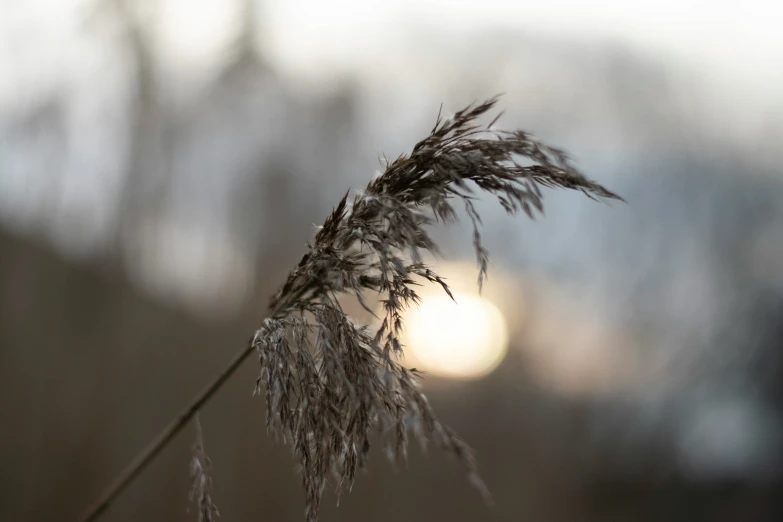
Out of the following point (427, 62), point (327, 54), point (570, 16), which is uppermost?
point (570, 16)

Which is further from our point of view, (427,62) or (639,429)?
(427,62)

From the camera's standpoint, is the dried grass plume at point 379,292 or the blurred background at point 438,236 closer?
the dried grass plume at point 379,292

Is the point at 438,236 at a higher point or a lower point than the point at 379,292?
higher

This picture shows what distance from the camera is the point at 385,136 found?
1623 millimetres

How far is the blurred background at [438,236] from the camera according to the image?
151 cm

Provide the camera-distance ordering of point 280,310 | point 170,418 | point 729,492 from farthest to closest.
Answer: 1. point 170,418
2. point 729,492
3. point 280,310

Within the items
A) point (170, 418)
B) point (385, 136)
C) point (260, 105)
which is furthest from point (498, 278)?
point (170, 418)

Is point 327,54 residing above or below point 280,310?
above

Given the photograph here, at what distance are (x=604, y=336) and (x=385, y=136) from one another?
2.74 ft

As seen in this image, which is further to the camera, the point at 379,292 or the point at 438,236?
the point at 438,236

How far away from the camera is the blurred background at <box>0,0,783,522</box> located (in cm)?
151

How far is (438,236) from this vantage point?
1549 millimetres

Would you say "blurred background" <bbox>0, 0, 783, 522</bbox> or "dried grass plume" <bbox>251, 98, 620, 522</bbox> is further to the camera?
"blurred background" <bbox>0, 0, 783, 522</bbox>

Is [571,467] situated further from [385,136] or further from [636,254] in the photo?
[385,136]
